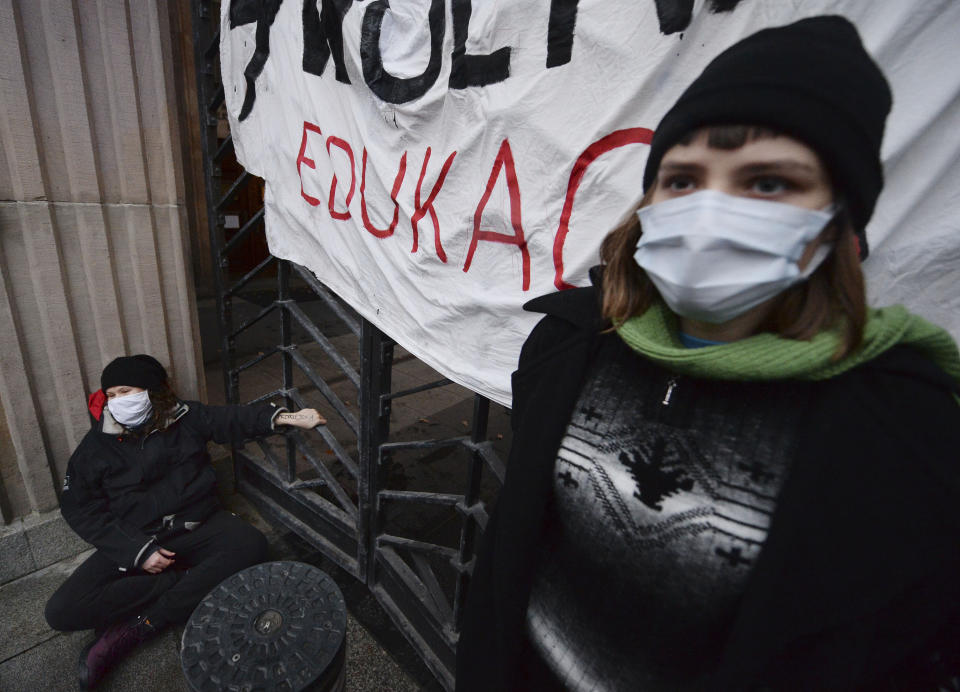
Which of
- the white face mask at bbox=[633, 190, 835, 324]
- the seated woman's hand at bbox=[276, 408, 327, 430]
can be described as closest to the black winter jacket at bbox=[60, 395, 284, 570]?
the seated woman's hand at bbox=[276, 408, 327, 430]

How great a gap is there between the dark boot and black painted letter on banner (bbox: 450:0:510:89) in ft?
10.9

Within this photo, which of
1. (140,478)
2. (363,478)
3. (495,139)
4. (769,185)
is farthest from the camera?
(363,478)

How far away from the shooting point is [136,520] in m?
2.63

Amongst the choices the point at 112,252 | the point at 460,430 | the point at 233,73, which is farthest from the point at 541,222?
the point at 460,430

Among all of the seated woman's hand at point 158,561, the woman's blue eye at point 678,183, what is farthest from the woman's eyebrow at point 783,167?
the seated woman's hand at point 158,561

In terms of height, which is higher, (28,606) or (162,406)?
(162,406)

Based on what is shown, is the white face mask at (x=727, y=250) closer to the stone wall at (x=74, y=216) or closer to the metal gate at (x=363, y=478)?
the metal gate at (x=363, y=478)

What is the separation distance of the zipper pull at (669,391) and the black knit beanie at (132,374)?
2881 millimetres

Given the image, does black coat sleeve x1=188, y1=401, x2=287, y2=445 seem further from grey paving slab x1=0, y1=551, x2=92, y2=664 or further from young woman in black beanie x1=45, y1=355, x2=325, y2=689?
grey paving slab x1=0, y1=551, x2=92, y2=664

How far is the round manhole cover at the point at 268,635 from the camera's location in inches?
57.1

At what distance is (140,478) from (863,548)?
11.0 feet

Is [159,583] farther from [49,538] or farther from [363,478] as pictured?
[363,478]

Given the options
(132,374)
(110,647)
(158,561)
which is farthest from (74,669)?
(132,374)

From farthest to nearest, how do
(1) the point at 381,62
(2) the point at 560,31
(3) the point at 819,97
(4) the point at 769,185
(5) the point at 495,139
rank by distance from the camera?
(1) the point at 381,62, (5) the point at 495,139, (2) the point at 560,31, (4) the point at 769,185, (3) the point at 819,97
